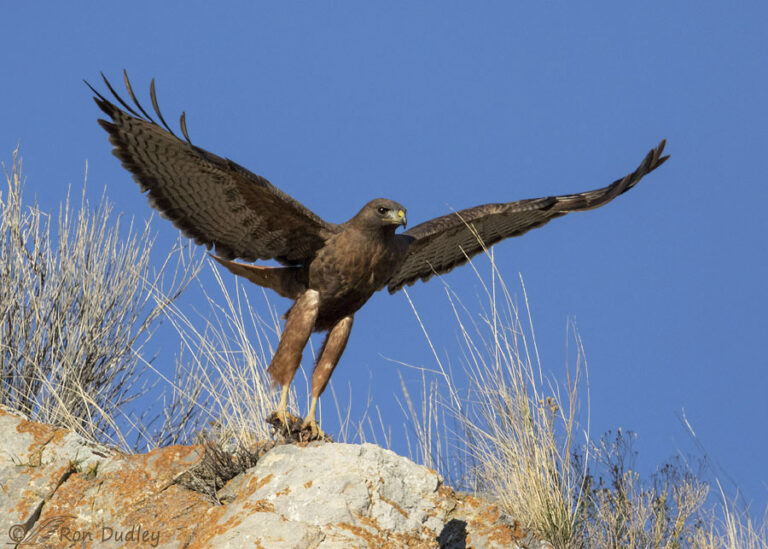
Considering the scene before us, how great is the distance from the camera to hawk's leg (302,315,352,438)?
637cm

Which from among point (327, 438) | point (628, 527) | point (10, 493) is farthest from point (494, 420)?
point (10, 493)

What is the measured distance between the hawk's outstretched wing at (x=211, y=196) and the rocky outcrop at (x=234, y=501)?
5.17 ft

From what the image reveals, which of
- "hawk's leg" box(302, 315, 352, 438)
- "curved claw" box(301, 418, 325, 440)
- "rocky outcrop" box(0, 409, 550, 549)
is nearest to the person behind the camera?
"rocky outcrop" box(0, 409, 550, 549)

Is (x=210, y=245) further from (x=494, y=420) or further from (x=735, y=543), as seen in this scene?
(x=735, y=543)

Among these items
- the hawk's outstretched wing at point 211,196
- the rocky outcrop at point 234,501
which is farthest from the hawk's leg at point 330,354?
the rocky outcrop at point 234,501

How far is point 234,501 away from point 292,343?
1.31 meters

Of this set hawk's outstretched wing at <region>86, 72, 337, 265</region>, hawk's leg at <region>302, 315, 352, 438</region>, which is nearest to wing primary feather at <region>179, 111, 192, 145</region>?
hawk's outstretched wing at <region>86, 72, 337, 265</region>

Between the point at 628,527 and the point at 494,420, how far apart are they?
164cm

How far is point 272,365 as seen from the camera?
6336mm

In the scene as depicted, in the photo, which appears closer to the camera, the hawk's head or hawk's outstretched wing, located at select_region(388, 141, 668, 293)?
the hawk's head

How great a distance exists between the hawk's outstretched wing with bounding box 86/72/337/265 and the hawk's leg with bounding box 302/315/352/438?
57cm
